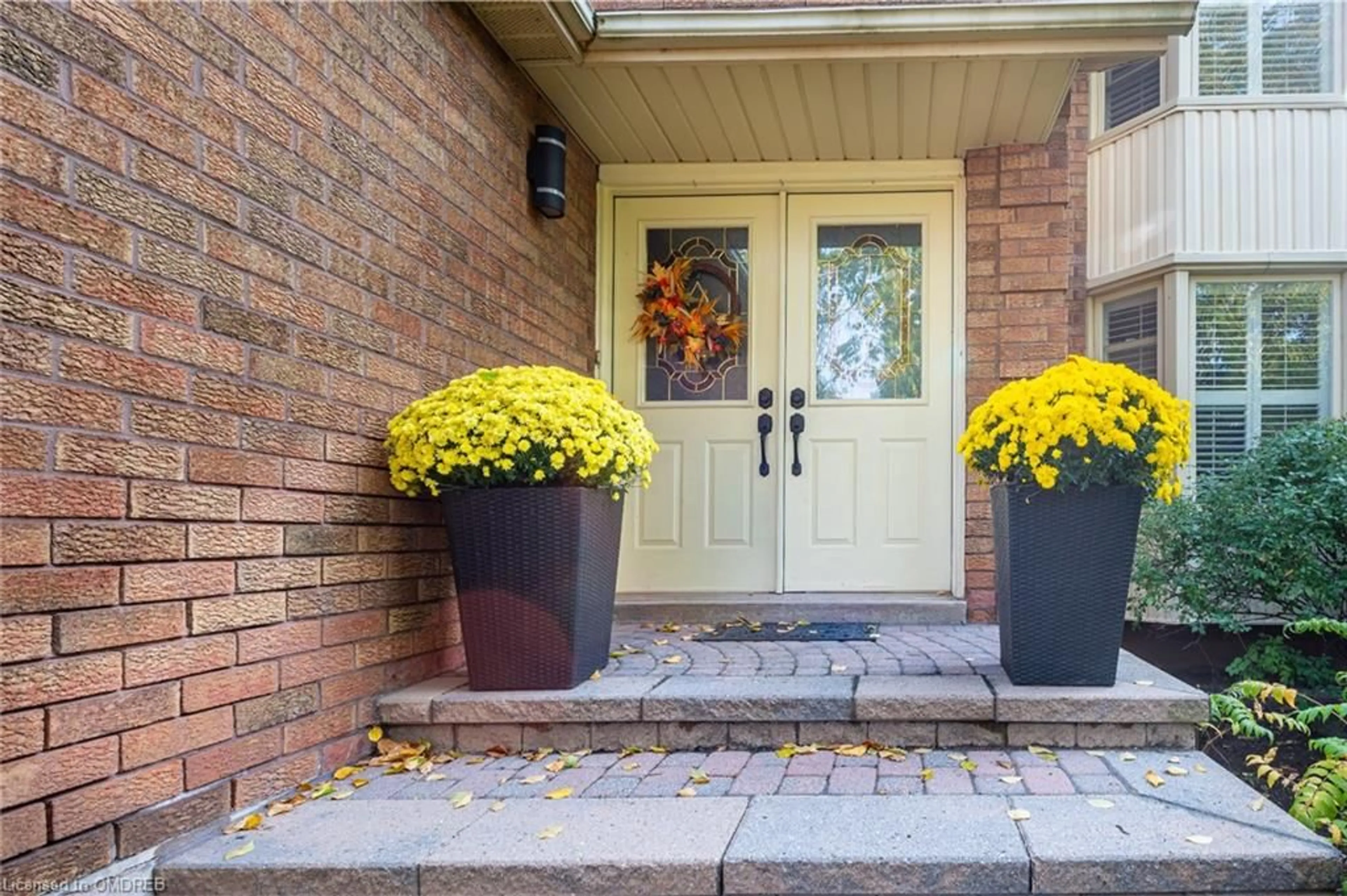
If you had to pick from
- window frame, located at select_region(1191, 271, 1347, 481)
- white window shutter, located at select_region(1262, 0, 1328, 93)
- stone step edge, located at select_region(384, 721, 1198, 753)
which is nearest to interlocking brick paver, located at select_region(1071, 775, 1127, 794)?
stone step edge, located at select_region(384, 721, 1198, 753)

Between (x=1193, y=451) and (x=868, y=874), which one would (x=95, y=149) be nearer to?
(x=868, y=874)

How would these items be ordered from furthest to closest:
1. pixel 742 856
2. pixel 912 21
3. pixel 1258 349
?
pixel 1258 349 → pixel 912 21 → pixel 742 856

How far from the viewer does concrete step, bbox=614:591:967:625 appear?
3865 millimetres

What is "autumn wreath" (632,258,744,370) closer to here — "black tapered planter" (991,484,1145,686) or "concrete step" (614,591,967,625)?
"concrete step" (614,591,967,625)

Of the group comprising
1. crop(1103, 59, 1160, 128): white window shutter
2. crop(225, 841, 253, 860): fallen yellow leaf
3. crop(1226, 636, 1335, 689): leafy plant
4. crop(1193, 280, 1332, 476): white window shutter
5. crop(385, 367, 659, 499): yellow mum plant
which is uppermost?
crop(1103, 59, 1160, 128): white window shutter

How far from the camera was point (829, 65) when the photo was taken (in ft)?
11.0

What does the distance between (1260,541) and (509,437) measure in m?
3.39

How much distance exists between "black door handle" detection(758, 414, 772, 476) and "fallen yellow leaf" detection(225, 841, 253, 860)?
286 centimetres

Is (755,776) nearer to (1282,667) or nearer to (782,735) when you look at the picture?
(782,735)

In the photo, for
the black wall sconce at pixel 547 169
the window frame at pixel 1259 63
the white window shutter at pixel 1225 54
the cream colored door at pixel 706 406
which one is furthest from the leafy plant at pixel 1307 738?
the white window shutter at pixel 1225 54

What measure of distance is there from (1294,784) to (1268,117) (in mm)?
4743

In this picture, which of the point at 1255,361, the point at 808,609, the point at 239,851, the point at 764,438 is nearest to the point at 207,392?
the point at 239,851

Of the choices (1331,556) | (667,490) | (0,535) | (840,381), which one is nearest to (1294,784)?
(1331,556)

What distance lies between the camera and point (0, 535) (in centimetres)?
146
